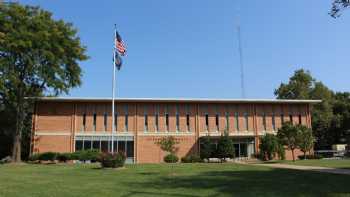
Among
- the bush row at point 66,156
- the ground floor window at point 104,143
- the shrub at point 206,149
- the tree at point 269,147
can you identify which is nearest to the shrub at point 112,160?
the bush row at point 66,156

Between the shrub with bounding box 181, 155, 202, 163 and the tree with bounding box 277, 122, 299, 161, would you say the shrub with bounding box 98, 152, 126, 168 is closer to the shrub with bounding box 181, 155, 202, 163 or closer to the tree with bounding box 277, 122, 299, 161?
the shrub with bounding box 181, 155, 202, 163

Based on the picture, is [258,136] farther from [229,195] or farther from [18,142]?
[229,195]

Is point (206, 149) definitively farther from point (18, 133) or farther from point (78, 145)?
point (18, 133)

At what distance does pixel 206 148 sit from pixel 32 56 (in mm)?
22644

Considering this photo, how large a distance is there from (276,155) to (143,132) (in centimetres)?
1677

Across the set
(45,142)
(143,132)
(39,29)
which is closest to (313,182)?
(39,29)

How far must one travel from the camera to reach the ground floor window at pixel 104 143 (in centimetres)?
4766

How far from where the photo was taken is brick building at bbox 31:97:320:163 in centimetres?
4731

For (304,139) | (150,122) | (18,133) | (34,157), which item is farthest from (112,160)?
(150,122)

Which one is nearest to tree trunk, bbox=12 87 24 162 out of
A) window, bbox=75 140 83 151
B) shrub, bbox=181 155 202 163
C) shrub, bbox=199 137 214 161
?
window, bbox=75 140 83 151

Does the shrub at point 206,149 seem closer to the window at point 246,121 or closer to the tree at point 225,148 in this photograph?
the tree at point 225,148

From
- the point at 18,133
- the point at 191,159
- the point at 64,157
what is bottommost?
the point at 191,159

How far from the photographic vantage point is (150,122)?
49406 mm

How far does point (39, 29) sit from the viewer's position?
125 ft
